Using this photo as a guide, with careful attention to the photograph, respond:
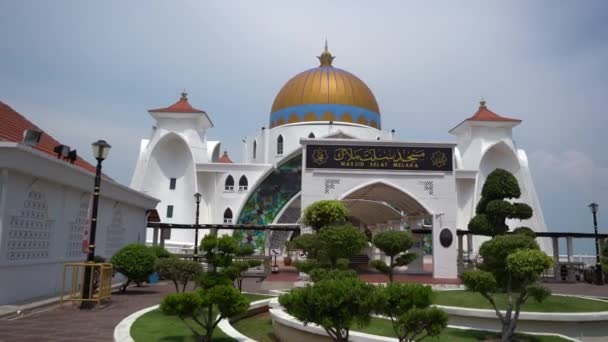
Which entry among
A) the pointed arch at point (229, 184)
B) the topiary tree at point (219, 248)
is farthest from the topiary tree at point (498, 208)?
the pointed arch at point (229, 184)

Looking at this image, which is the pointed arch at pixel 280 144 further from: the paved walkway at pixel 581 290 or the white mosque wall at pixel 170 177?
the paved walkway at pixel 581 290

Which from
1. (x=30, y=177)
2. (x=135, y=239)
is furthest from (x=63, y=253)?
(x=135, y=239)

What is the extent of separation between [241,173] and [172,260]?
19841mm

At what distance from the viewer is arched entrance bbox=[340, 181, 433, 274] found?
1916 centimetres

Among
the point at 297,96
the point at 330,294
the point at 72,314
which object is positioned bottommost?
the point at 72,314

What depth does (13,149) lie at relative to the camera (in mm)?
9109

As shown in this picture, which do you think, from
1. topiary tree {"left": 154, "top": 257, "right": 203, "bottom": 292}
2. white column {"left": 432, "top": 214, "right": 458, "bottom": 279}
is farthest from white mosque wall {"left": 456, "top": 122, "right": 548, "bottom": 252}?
topiary tree {"left": 154, "top": 257, "right": 203, "bottom": 292}

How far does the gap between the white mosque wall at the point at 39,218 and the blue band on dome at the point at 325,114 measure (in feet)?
63.0

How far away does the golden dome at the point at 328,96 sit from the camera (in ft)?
108

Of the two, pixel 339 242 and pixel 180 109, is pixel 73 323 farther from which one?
pixel 180 109

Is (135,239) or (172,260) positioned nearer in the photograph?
(172,260)

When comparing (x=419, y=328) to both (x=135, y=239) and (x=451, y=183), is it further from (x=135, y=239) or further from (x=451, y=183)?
(x=135, y=239)

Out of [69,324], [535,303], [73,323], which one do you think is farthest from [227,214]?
[69,324]

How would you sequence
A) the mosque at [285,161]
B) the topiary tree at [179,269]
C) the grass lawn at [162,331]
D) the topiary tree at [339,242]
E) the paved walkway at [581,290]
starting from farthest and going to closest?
1. the mosque at [285,161]
2. the paved walkway at [581,290]
3. the topiary tree at [339,242]
4. the topiary tree at [179,269]
5. the grass lawn at [162,331]
